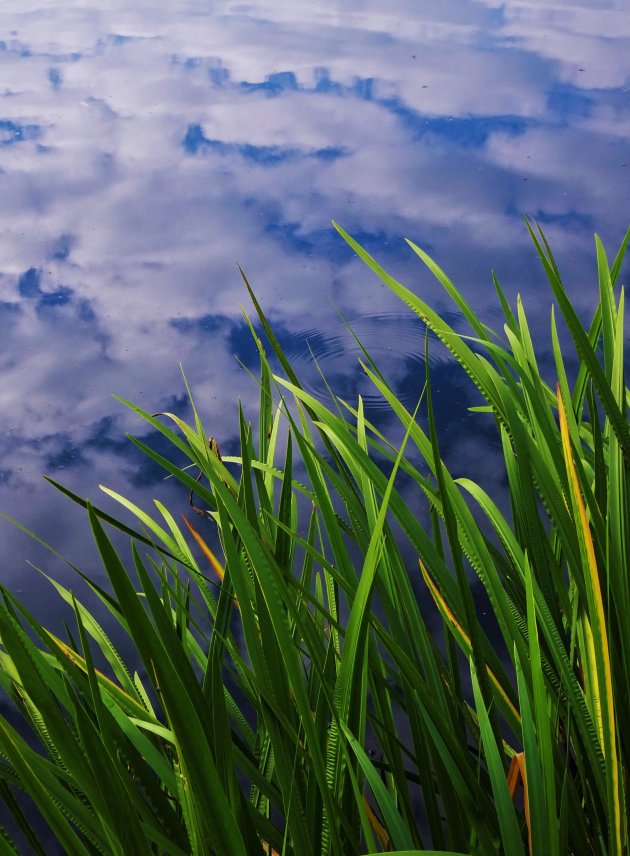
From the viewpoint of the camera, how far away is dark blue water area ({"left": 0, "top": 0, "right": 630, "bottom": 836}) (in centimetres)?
176

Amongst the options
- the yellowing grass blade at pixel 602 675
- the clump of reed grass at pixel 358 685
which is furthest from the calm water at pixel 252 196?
the yellowing grass blade at pixel 602 675

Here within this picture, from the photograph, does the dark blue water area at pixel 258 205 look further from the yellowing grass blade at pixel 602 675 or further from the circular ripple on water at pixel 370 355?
the yellowing grass blade at pixel 602 675

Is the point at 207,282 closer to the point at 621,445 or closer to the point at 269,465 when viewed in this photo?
the point at 269,465

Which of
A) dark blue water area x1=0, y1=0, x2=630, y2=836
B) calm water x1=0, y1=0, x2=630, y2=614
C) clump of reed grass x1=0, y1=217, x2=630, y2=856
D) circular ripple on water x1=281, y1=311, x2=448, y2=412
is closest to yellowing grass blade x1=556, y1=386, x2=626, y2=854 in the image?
clump of reed grass x1=0, y1=217, x2=630, y2=856

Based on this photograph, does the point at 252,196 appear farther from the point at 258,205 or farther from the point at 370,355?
the point at 370,355

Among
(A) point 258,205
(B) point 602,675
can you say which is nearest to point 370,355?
(A) point 258,205

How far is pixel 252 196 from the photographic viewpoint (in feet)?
8.34

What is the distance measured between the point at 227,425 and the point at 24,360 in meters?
0.57

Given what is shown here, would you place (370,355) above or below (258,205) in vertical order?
below

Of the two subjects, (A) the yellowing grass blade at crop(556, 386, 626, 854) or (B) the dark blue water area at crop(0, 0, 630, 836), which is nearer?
(A) the yellowing grass blade at crop(556, 386, 626, 854)

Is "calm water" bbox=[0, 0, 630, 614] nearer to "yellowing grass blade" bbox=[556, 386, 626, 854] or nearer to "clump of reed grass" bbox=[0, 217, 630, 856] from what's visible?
"clump of reed grass" bbox=[0, 217, 630, 856]

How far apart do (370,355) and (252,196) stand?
0.90 meters

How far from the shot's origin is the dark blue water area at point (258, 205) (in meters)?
1.76

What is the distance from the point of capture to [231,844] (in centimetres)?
46
